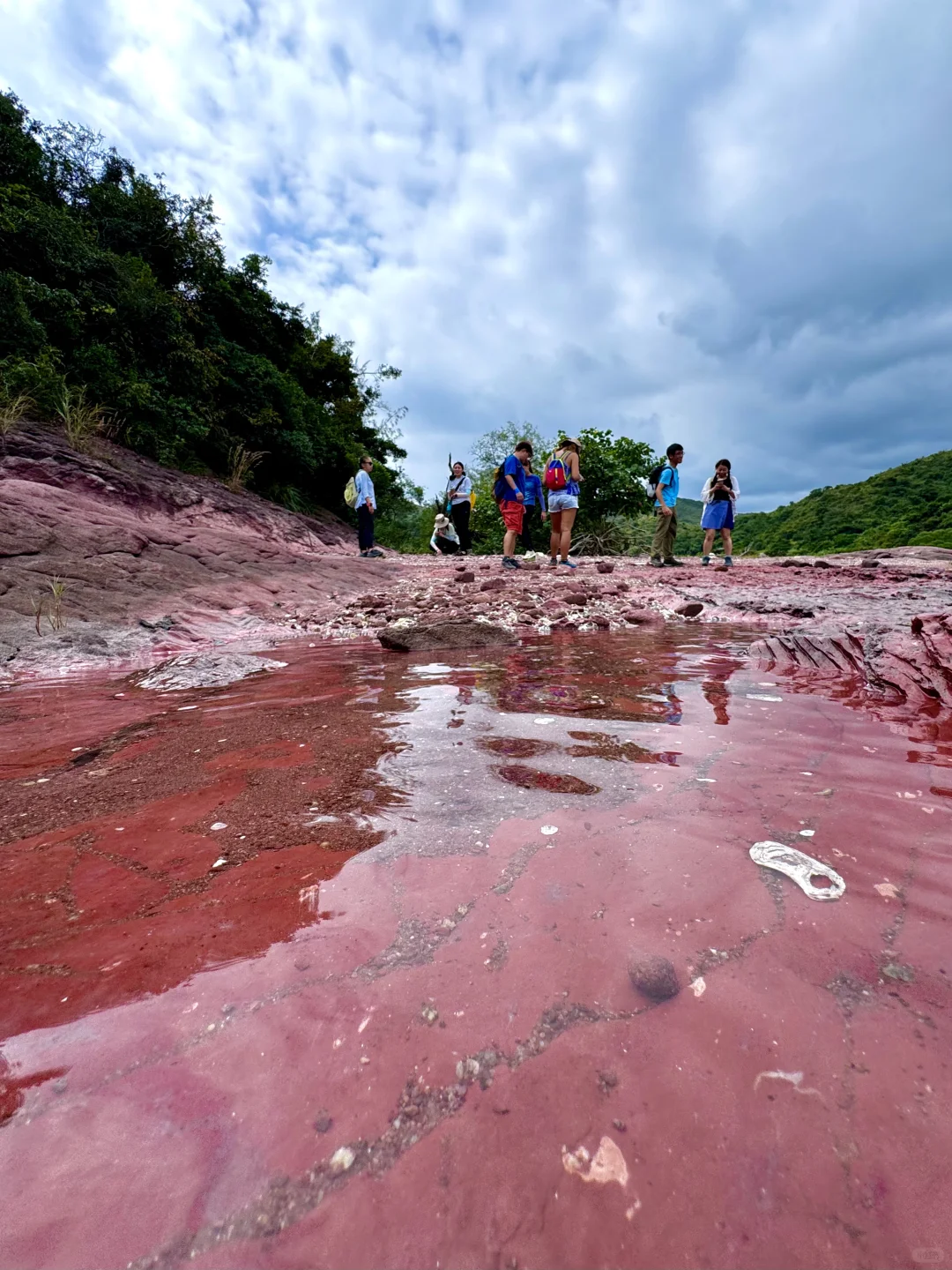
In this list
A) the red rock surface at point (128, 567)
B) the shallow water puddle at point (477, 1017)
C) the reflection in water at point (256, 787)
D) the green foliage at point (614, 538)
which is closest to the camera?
the shallow water puddle at point (477, 1017)

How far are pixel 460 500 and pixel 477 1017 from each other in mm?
11871

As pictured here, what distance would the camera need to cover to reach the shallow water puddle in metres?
0.56

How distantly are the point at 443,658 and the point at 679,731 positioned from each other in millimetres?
1899

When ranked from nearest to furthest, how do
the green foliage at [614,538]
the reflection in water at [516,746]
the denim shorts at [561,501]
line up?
1. the reflection in water at [516,746]
2. the denim shorts at [561,501]
3. the green foliage at [614,538]

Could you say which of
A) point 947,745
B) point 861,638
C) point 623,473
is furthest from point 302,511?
point 947,745

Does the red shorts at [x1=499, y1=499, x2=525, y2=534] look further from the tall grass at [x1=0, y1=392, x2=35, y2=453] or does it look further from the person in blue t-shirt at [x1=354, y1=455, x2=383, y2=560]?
the tall grass at [x1=0, y1=392, x2=35, y2=453]

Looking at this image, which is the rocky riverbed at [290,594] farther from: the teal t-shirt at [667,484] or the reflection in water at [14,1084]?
the reflection in water at [14,1084]

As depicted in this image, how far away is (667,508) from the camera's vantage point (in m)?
8.50

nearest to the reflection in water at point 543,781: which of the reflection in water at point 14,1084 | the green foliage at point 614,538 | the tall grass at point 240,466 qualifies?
the reflection in water at point 14,1084

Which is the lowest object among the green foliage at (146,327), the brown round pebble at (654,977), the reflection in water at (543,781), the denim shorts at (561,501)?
the brown round pebble at (654,977)

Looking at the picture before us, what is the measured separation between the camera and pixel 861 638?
9.84ft

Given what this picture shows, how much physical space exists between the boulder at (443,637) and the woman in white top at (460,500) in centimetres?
782

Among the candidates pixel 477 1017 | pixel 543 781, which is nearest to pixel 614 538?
pixel 543 781

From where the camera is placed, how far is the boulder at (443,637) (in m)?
3.95
